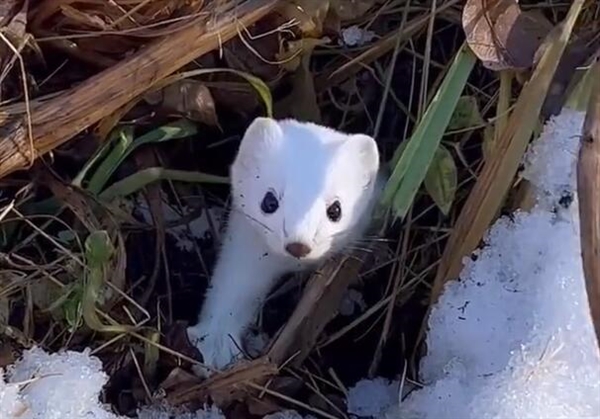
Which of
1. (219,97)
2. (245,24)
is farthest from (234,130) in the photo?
(245,24)

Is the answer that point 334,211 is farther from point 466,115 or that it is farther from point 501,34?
point 501,34

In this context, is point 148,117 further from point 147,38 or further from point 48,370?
point 48,370

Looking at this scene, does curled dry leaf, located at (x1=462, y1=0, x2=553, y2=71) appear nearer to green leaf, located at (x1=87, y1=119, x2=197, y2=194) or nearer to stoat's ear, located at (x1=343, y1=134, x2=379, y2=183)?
stoat's ear, located at (x1=343, y1=134, x2=379, y2=183)

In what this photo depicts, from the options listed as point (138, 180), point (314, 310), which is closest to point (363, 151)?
Answer: point (314, 310)

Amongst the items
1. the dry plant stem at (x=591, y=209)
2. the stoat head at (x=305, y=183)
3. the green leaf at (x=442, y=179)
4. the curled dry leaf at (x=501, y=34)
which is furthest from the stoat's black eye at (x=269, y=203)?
the dry plant stem at (x=591, y=209)

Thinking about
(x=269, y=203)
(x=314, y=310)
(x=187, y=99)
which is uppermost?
(x=187, y=99)

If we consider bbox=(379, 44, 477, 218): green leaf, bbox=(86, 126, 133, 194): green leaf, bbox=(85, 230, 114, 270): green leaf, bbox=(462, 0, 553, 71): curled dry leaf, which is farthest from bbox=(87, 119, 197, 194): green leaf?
bbox=(462, 0, 553, 71): curled dry leaf
